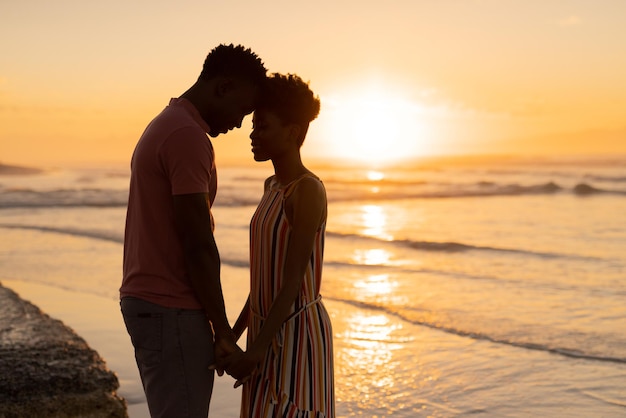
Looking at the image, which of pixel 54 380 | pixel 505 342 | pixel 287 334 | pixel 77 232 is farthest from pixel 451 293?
pixel 77 232

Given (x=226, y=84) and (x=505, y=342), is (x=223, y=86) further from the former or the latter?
(x=505, y=342)

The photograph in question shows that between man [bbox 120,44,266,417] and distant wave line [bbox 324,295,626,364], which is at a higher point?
man [bbox 120,44,266,417]

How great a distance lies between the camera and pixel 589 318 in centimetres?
843

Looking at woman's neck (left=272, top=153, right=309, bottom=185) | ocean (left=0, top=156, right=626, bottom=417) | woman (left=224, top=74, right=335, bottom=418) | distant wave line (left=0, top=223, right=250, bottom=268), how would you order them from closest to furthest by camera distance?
woman (left=224, top=74, right=335, bottom=418) → woman's neck (left=272, top=153, right=309, bottom=185) → ocean (left=0, top=156, right=626, bottom=417) → distant wave line (left=0, top=223, right=250, bottom=268)

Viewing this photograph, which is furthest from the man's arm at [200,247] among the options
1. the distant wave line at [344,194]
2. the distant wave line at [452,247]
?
the distant wave line at [344,194]

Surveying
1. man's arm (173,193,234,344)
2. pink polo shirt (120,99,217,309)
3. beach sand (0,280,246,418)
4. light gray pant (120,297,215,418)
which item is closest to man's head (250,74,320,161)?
pink polo shirt (120,99,217,309)

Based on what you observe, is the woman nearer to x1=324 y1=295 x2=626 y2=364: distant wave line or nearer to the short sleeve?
the short sleeve

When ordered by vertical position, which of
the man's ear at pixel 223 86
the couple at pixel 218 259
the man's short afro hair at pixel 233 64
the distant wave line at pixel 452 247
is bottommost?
the distant wave line at pixel 452 247

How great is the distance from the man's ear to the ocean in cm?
331

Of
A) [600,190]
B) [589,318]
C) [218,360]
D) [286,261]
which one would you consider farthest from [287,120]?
[600,190]

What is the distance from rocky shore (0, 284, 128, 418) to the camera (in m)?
4.11

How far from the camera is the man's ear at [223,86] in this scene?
8.46 ft

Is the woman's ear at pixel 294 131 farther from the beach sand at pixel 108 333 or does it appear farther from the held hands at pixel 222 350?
the beach sand at pixel 108 333

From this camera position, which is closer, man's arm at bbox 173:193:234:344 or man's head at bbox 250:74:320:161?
man's arm at bbox 173:193:234:344
